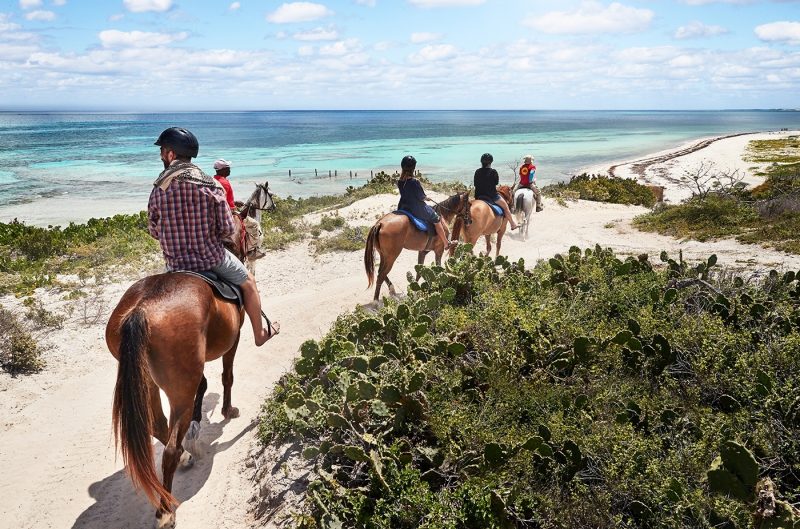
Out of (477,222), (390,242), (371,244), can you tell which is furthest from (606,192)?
(371,244)

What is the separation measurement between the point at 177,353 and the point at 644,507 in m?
4.25

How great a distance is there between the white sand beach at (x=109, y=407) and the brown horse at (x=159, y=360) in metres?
0.74

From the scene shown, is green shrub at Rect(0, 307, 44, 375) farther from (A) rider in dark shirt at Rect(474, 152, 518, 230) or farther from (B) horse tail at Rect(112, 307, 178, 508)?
(A) rider in dark shirt at Rect(474, 152, 518, 230)

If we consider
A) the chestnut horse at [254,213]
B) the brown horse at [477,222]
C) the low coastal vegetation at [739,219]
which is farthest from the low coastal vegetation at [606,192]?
the chestnut horse at [254,213]

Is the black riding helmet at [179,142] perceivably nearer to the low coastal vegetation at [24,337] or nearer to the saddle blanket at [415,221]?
the low coastal vegetation at [24,337]

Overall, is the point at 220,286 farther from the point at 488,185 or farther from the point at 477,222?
the point at 488,185

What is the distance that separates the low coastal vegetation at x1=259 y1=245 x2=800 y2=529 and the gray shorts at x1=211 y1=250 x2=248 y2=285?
1191mm

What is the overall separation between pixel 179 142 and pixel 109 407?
171 inches

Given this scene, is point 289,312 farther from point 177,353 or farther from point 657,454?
point 657,454

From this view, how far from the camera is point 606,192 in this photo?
26.1m

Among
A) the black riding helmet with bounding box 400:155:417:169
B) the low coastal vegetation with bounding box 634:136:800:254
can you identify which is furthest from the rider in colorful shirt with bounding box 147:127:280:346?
the low coastal vegetation with bounding box 634:136:800:254

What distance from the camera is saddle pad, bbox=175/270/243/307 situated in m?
5.62

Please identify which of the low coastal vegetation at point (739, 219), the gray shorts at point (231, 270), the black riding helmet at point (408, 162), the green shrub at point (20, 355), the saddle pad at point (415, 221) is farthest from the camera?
the low coastal vegetation at point (739, 219)

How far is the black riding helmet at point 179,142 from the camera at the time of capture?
211 inches
